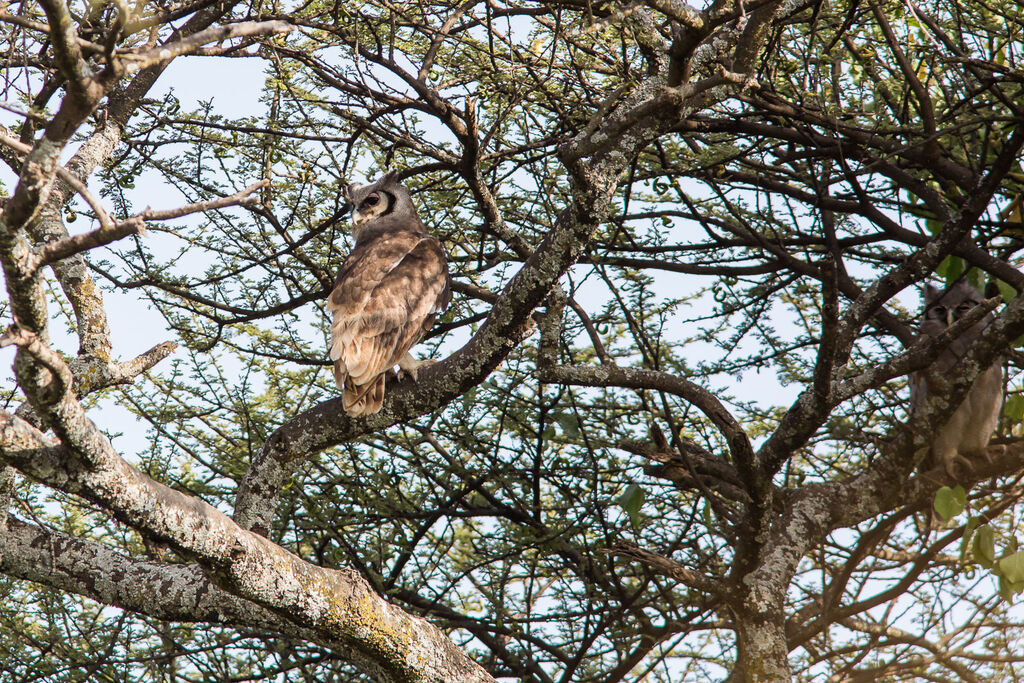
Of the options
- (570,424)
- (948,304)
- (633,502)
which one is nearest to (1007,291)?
(633,502)

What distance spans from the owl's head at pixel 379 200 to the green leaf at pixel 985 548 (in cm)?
318

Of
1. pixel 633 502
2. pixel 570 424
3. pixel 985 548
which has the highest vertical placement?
pixel 570 424

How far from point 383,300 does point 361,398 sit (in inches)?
27.1

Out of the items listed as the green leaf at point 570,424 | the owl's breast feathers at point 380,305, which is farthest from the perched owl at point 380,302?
the green leaf at point 570,424

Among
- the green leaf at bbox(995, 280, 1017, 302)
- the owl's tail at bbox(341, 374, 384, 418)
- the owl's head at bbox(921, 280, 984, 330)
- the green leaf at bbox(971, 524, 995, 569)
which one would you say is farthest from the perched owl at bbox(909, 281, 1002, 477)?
the owl's tail at bbox(341, 374, 384, 418)

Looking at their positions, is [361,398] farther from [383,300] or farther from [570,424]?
[570,424]

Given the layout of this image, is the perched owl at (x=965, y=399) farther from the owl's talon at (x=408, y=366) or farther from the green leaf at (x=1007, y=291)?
the owl's talon at (x=408, y=366)

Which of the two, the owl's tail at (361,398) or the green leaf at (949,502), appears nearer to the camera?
the owl's tail at (361,398)

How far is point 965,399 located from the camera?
16.8ft

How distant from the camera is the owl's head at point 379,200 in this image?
17.2 ft

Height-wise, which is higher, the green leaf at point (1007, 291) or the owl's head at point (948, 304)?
the owl's head at point (948, 304)

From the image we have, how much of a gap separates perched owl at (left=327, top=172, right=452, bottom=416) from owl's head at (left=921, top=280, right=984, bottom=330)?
317 cm

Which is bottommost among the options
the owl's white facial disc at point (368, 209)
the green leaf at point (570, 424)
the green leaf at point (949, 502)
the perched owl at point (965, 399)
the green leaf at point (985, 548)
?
the green leaf at point (985, 548)

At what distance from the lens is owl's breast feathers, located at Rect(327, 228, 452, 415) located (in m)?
3.91
